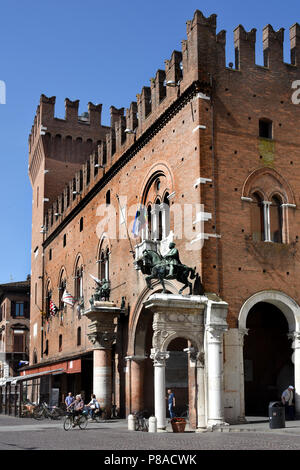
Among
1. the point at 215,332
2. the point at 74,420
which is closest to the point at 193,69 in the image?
the point at 215,332

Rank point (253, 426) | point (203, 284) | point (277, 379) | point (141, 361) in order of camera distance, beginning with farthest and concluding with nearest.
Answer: point (141, 361), point (277, 379), point (203, 284), point (253, 426)

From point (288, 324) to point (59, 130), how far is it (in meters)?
24.7

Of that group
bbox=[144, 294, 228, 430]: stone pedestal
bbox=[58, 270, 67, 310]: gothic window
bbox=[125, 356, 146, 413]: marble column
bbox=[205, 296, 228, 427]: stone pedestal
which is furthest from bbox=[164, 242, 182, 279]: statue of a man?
bbox=[58, 270, 67, 310]: gothic window

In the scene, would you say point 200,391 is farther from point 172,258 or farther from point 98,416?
point 98,416

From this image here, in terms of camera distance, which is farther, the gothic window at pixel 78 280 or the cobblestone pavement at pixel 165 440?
the gothic window at pixel 78 280

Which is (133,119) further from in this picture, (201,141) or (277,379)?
(277,379)

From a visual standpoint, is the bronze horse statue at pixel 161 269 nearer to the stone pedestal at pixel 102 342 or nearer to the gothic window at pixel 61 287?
the stone pedestal at pixel 102 342

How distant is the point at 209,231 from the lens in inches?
778

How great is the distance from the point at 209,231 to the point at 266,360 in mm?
5496

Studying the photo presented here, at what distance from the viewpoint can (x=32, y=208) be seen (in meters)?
46.4

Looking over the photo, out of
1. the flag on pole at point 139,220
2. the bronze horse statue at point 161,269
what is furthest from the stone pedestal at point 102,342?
the bronze horse statue at point 161,269

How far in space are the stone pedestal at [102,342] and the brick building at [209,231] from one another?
0.04 metres

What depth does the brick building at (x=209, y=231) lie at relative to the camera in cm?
1894
